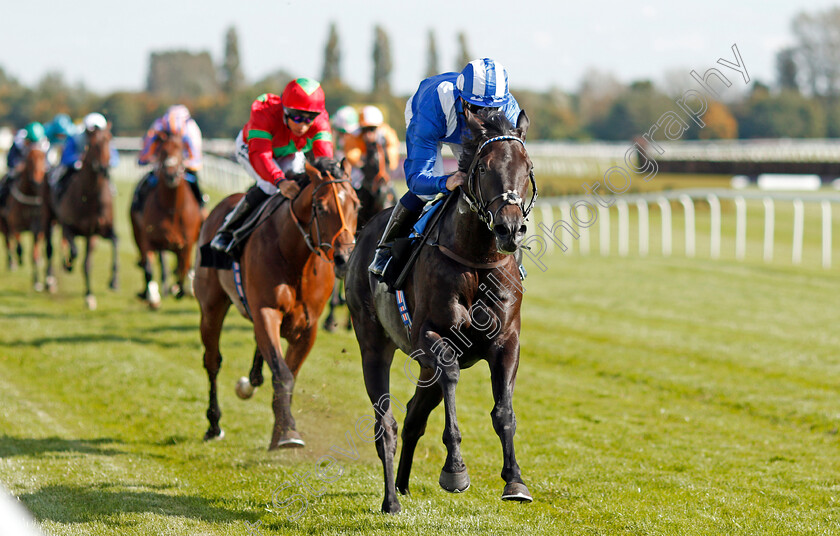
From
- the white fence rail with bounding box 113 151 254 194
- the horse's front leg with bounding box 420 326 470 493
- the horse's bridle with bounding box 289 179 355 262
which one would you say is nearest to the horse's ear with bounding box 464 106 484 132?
the horse's front leg with bounding box 420 326 470 493

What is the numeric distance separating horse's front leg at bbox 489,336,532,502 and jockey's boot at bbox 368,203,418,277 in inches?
34.8

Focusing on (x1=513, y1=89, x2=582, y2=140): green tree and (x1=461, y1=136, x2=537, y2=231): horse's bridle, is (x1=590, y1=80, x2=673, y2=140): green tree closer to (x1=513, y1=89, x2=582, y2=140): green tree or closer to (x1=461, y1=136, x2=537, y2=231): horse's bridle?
(x1=513, y1=89, x2=582, y2=140): green tree

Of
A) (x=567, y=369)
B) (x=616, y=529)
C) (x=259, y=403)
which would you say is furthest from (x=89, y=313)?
(x=616, y=529)

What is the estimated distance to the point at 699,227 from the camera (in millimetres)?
23734

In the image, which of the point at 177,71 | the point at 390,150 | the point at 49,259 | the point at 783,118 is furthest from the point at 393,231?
the point at 177,71

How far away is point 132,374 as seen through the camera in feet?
25.7

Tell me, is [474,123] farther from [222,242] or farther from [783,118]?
[783,118]

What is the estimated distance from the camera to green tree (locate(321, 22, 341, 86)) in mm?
50969

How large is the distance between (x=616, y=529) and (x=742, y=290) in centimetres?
921

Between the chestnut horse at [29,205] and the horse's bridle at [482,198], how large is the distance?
11.3 meters

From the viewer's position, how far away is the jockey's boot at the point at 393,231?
448cm

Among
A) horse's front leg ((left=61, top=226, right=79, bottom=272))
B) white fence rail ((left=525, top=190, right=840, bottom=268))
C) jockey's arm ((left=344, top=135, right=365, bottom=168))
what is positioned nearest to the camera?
jockey's arm ((left=344, top=135, right=365, bottom=168))

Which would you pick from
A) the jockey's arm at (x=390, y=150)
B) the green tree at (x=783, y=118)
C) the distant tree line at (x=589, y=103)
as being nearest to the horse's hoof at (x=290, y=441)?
the jockey's arm at (x=390, y=150)

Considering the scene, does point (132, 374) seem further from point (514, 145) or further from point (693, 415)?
point (514, 145)
